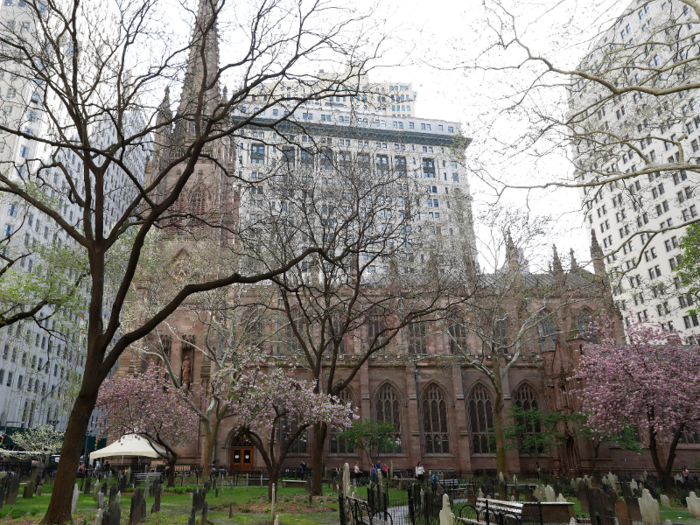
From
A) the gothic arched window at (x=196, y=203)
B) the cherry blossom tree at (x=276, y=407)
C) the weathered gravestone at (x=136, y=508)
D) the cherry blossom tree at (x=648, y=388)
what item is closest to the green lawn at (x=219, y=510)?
the weathered gravestone at (x=136, y=508)

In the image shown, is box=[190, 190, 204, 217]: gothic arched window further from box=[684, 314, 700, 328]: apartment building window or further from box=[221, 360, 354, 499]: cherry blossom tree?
box=[684, 314, 700, 328]: apartment building window

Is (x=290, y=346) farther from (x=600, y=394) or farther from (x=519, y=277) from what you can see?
(x=600, y=394)

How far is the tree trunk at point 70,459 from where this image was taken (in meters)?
9.99

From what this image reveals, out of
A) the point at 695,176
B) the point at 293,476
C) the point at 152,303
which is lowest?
the point at 293,476

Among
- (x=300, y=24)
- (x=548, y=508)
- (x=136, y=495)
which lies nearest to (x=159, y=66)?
(x=300, y=24)

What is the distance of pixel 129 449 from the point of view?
23656 millimetres

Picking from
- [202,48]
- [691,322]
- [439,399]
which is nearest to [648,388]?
[439,399]

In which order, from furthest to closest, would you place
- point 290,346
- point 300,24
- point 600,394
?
1. point 290,346
2. point 600,394
3. point 300,24

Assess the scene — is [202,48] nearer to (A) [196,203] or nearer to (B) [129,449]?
(B) [129,449]

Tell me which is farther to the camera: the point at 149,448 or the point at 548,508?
the point at 149,448

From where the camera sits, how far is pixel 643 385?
2586cm

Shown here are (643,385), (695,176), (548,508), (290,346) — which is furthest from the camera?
(695,176)

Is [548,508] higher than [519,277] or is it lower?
lower

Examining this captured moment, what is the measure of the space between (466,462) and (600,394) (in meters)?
13.8
